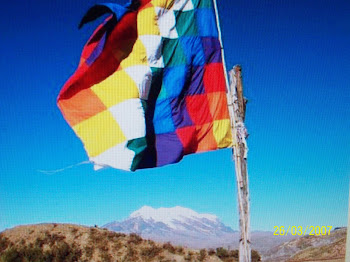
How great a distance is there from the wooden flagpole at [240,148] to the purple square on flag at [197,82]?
48cm

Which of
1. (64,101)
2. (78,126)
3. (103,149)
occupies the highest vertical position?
(64,101)

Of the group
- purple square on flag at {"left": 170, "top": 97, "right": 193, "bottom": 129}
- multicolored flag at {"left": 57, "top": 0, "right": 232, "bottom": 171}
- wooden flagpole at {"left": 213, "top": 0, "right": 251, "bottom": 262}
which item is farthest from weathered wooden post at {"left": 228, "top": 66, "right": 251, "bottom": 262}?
purple square on flag at {"left": 170, "top": 97, "right": 193, "bottom": 129}

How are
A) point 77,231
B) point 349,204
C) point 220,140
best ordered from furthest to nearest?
1. point 77,231
2. point 220,140
3. point 349,204

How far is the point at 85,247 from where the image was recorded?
2820 cm

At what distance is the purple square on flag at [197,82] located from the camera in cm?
690

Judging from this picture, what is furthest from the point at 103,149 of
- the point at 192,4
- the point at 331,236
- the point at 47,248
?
the point at 331,236

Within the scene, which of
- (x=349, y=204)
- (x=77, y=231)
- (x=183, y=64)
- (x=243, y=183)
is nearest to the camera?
(x=349, y=204)

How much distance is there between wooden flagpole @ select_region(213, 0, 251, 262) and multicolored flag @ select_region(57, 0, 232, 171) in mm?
165

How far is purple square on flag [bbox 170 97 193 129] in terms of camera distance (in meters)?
6.75

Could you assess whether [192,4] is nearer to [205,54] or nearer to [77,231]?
[205,54]

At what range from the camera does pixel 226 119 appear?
664cm

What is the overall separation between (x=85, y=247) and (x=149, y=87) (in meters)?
23.8

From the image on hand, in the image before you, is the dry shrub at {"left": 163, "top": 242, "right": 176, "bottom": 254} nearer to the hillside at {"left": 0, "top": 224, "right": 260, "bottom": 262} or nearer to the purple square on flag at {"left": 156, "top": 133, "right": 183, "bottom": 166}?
the hillside at {"left": 0, "top": 224, "right": 260, "bottom": 262}

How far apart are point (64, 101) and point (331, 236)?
30.5m
